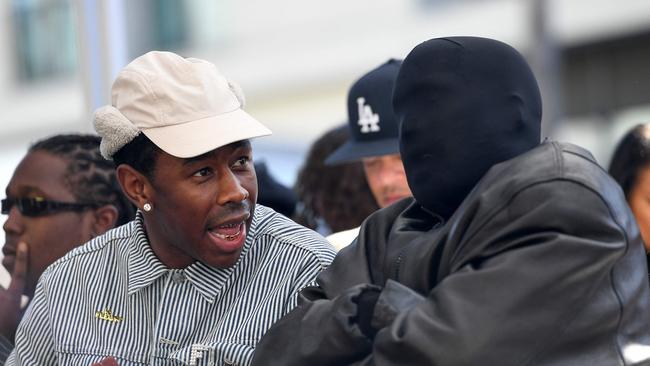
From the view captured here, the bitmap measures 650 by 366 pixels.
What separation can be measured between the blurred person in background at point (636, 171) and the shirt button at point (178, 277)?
1420mm

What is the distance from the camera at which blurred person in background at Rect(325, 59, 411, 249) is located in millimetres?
4438

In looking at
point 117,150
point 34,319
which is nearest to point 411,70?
point 117,150

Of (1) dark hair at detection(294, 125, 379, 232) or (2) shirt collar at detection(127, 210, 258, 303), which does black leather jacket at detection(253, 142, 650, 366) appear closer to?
(2) shirt collar at detection(127, 210, 258, 303)

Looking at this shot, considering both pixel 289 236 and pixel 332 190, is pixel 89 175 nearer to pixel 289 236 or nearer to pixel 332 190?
pixel 332 190

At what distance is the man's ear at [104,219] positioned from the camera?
4230 mm

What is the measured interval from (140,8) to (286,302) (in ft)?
36.1

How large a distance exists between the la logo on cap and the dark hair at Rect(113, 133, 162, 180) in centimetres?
138

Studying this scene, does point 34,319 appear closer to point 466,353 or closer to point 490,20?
point 466,353

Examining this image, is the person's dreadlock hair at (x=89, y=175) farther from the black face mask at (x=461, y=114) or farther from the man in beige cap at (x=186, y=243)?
the black face mask at (x=461, y=114)

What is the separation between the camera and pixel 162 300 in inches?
129

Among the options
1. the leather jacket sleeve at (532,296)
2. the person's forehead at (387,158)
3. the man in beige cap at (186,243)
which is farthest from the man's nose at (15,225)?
the leather jacket sleeve at (532,296)

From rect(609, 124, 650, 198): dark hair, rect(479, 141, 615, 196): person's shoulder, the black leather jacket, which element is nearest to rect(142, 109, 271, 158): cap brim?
the black leather jacket

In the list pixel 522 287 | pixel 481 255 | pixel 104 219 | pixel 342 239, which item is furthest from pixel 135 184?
pixel 522 287

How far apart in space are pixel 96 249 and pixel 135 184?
0.99ft
